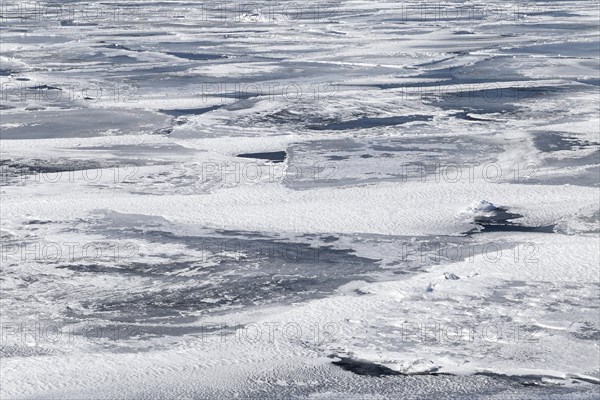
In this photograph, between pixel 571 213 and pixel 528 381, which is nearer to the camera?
pixel 528 381

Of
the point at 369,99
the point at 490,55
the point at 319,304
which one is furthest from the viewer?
the point at 490,55

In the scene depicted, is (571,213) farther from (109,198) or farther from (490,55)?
(490,55)

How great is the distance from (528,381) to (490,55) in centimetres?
997

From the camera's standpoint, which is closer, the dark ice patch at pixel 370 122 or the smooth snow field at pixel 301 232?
the smooth snow field at pixel 301 232

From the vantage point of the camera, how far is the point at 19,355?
3709mm

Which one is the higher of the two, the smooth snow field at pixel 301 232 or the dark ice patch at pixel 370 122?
the dark ice patch at pixel 370 122

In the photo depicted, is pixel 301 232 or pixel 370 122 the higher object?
pixel 370 122

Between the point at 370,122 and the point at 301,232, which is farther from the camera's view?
the point at 370,122

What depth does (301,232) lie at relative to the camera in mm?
5355

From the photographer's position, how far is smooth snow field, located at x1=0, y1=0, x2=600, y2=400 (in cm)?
365

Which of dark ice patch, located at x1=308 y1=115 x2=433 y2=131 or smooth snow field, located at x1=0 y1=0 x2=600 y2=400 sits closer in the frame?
smooth snow field, located at x1=0 y1=0 x2=600 y2=400

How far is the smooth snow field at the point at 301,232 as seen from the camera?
365 centimetres

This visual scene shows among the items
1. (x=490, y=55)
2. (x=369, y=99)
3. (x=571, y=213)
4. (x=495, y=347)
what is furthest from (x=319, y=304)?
(x=490, y=55)

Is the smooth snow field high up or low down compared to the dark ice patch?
down
